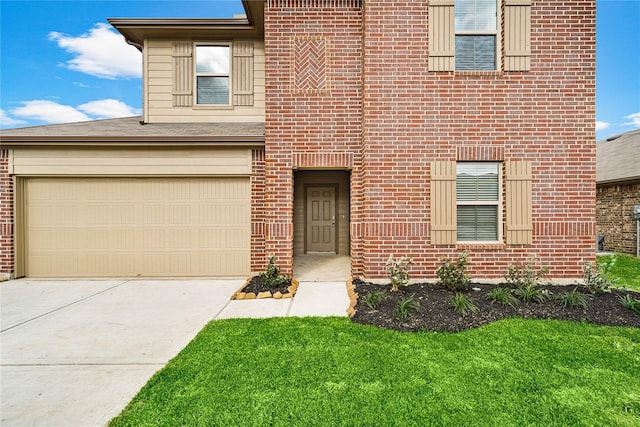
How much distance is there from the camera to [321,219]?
889cm

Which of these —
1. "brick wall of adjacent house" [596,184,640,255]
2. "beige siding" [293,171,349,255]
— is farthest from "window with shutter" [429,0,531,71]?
"brick wall of adjacent house" [596,184,640,255]

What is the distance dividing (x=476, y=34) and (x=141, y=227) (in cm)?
794

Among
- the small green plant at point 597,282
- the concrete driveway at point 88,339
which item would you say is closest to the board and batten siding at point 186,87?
the concrete driveway at point 88,339

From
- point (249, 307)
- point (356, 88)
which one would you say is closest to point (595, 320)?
point (249, 307)

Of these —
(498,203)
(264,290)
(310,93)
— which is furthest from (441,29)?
(264,290)

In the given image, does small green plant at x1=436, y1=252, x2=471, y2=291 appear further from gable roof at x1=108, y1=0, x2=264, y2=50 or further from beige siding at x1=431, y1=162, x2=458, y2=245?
gable roof at x1=108, y1=0, x2=264, y2=50

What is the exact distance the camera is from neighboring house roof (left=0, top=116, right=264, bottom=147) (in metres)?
6.32

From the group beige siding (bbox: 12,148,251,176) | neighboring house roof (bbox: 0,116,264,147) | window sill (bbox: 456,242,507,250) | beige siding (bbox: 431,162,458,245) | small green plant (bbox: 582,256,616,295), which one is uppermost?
neighboring house roof (bbox: 0,116,264,147)

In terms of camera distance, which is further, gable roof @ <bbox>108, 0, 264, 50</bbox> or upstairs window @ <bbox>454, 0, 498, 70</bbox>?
gable roof @ <bbox>108, 0, 264, 50</bbox>

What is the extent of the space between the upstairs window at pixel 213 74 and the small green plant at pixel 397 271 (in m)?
5.88

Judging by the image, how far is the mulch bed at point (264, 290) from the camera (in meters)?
5.25

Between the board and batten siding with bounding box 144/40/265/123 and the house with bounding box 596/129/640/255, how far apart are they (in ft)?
40.1

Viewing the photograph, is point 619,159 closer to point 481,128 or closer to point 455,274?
point 481,128

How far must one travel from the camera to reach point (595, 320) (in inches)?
160
